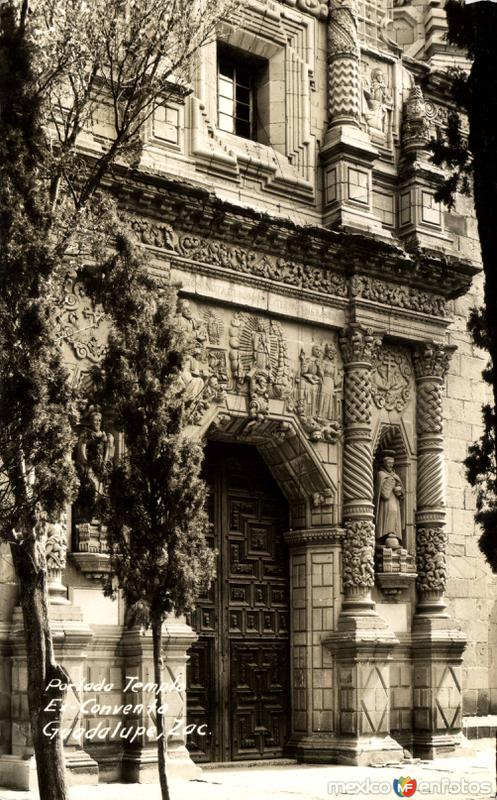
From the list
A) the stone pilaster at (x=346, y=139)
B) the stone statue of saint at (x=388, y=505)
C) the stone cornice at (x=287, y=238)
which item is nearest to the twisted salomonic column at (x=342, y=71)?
the stone pilaster at (x=346, y=139)

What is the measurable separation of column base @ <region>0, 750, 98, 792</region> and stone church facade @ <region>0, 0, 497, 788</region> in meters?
0.64

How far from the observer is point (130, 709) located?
47.8ft

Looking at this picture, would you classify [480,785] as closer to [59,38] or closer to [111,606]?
[111,606]

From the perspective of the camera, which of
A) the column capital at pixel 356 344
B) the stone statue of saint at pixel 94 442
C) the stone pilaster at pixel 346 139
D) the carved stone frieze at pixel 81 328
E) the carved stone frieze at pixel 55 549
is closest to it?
the stone statue of saint at pixel 94 442

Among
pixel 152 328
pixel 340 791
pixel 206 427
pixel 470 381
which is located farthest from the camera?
pixel 470 381

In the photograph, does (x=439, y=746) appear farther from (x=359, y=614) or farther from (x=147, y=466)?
(x=147, y=466)

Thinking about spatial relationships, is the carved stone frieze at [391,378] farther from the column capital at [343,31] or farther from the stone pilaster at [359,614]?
the column capital at [343,31]

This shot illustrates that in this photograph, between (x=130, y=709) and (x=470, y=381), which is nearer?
(x=130, y=709)

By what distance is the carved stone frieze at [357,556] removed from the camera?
16984mm

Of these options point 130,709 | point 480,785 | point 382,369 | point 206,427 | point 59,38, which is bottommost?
point 480,785

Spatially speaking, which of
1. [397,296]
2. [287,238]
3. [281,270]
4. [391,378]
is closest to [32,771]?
[281,270]

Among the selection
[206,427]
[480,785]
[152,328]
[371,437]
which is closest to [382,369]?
[371,437]

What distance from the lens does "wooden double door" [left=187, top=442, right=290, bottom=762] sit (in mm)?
16344

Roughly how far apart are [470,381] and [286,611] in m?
4.97
